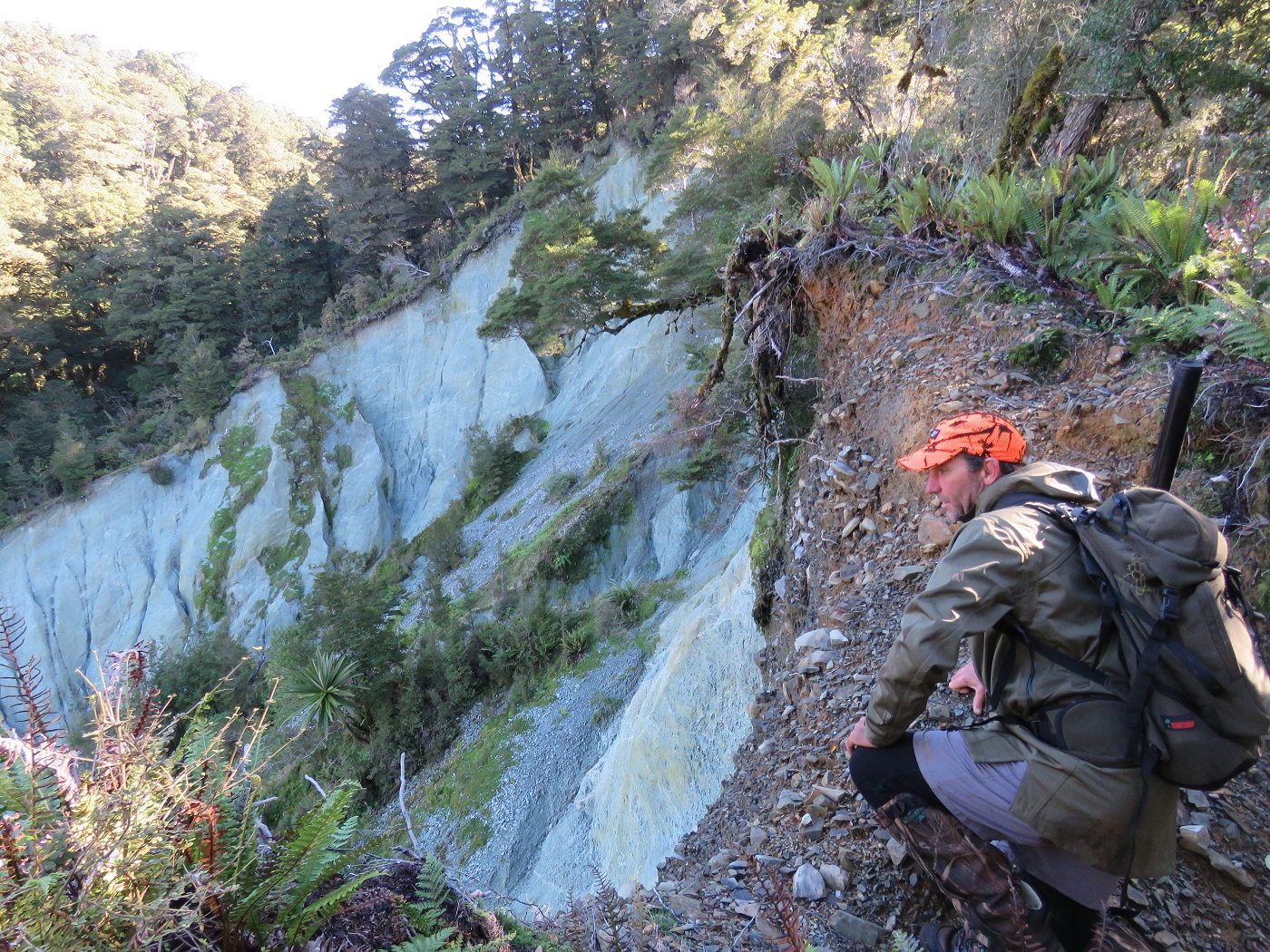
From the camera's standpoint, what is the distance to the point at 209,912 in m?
1.54

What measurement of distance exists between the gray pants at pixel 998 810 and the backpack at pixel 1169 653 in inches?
13.7

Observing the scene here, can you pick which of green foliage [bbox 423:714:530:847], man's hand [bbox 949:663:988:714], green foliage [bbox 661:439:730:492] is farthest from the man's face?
green foliage [bbox 423:714:530:847]

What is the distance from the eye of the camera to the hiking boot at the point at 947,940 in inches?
89.0

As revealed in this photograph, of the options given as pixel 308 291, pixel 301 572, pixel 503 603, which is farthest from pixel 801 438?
pixel 308 291

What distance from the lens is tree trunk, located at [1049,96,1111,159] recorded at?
739cm

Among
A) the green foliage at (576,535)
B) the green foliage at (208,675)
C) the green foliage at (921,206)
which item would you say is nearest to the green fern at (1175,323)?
the green foliage at (921,206)

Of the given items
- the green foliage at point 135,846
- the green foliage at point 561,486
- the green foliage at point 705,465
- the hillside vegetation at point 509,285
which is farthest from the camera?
the green foliage at point 561,486

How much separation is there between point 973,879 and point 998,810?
0.29 meters

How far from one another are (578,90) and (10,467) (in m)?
28.9

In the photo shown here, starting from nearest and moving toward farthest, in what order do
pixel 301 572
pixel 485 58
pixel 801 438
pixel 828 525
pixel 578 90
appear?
pixel 828 525, pixel 801 438, pixel 301 572, pixel 578 90, pixel 485 58

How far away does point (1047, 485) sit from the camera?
6.47ft

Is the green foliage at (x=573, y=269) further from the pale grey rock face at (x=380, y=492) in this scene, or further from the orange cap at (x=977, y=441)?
the orange cap at (x=977, y=441)

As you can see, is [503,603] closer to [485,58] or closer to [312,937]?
[312,937]

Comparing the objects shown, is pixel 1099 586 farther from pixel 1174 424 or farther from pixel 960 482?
pixel 1174 424
